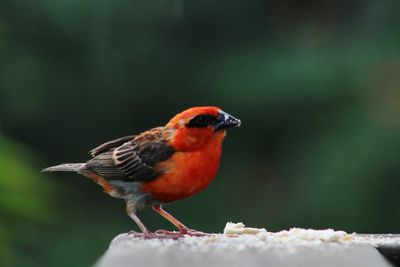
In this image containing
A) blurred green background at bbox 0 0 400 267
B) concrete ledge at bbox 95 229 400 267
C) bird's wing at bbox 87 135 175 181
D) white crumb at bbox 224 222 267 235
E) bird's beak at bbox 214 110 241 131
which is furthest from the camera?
blurred green background at bbox 0 0 400 267

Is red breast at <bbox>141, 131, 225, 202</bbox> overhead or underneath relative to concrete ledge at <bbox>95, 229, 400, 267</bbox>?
overhead

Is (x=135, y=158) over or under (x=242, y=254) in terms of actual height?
over

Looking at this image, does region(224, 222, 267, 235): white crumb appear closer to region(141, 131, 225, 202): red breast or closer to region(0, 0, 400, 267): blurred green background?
region(141, 131, 225, 202): red breast

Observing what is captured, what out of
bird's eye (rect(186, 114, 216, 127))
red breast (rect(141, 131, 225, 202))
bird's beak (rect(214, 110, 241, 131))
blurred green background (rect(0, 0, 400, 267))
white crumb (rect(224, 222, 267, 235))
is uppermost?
blurred green background (rect(0, 0, 400, 267))

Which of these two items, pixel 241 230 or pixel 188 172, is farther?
pixel 188 172

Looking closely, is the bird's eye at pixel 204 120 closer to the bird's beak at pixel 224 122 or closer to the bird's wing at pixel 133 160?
the bird's beak at pixel 224 122

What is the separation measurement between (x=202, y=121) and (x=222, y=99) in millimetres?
5063

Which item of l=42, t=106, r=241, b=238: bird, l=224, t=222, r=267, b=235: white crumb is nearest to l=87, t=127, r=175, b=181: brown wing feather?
l=42, t=106, r=241, b=238: bird

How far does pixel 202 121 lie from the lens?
423cm

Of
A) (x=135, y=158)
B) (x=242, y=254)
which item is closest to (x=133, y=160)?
(x=135, y=158)

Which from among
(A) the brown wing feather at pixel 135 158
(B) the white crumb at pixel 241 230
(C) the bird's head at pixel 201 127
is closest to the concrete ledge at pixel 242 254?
(B) the white crumb at pixel 241 230

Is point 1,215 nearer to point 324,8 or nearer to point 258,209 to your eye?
point 258,209

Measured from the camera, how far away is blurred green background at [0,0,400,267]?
27.4 ft

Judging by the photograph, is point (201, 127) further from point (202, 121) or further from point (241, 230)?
point (241, 230)
